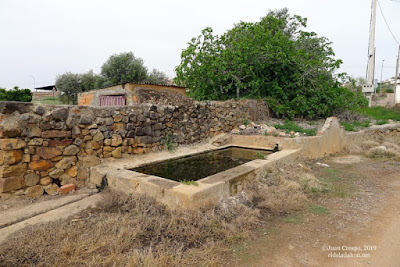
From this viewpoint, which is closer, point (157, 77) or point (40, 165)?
point (40, 165)

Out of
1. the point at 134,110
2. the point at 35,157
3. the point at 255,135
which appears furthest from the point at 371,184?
the point at 35,157

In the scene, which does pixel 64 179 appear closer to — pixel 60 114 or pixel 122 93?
pixel 60 114

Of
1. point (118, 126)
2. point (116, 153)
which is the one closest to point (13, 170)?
point (116, 153)

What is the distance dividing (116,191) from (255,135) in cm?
488

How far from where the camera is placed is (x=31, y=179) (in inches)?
142

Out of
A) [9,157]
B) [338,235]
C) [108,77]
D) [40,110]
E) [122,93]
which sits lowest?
[338,235]

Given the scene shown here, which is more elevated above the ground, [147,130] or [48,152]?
[147,130]

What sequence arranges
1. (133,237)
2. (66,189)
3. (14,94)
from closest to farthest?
1. (133,237)
2. (66,189)
3. (14,94)

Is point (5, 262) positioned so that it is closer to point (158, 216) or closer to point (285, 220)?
point (158, 216)

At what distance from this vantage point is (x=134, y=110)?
5.29 metres

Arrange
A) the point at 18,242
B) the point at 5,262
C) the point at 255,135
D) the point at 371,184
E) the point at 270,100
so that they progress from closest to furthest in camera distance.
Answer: the point at 5,262 → the point at 18,242 → the point at 371,184 → the point at 255,135 → the point at 270,100

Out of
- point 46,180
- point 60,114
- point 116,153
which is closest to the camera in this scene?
point 46,180

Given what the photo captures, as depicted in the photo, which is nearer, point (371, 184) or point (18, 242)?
point (18, 242)

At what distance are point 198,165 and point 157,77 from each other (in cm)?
1676
